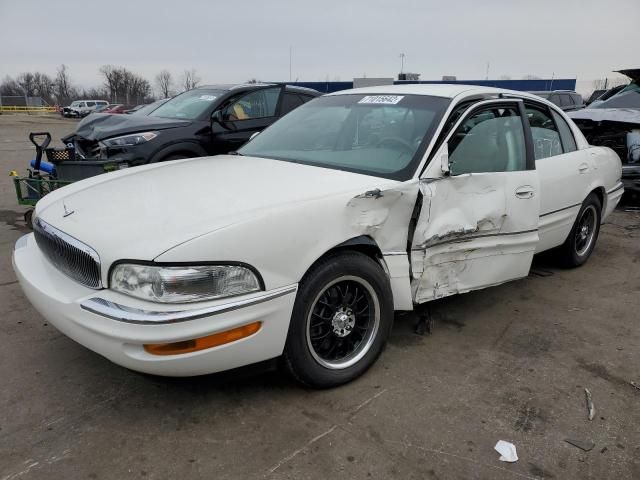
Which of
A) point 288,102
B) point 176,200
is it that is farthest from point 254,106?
point 176,200

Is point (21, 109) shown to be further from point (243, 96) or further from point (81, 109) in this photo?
point (243, 96)

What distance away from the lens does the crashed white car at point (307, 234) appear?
2230 millimetres

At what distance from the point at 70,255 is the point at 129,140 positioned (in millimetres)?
3702

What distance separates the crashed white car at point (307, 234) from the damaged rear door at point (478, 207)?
13 mm

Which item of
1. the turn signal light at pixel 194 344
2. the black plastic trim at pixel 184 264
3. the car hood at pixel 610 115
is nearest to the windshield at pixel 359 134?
the black plastic trim at pixel 184 264

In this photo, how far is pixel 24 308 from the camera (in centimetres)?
374

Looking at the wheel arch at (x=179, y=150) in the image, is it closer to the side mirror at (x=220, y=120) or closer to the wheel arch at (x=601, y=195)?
the side mirror at (x=220, y=120)

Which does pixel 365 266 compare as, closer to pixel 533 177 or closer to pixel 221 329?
pixel 221 329

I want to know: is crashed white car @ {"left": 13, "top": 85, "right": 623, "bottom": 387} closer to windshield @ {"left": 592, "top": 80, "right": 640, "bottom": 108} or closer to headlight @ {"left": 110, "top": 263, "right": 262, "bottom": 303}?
headlight @ {"left": 110, "top": 263, "right": 262, "bottom": 303}

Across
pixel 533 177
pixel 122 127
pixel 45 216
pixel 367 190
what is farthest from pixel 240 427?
pixel 122 127

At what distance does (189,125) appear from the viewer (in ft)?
20.5

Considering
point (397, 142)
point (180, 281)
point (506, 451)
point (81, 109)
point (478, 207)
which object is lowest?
point (506, 451)

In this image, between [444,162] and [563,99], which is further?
[563,99]

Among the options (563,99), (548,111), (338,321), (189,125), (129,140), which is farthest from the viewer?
(563,99)
